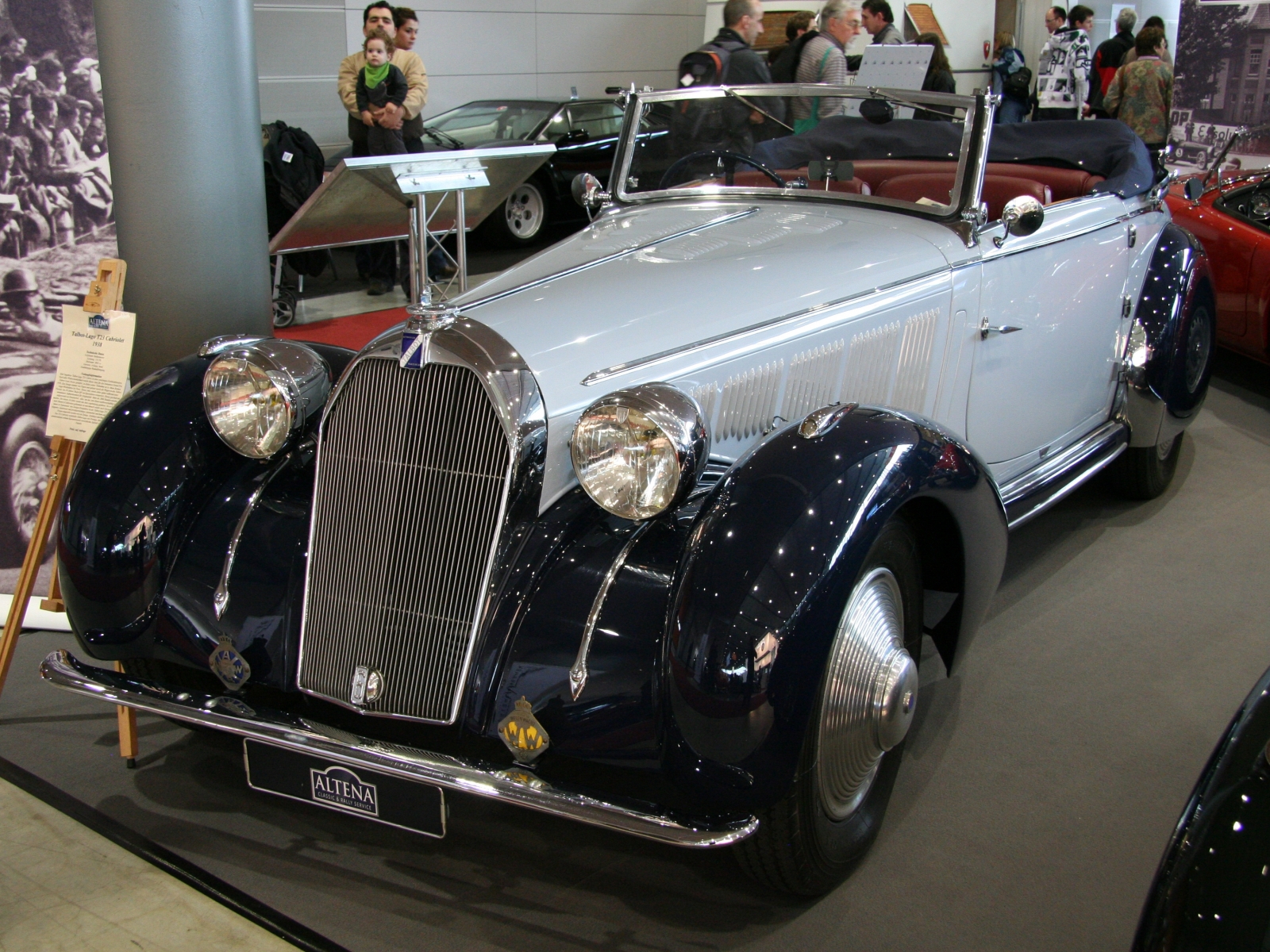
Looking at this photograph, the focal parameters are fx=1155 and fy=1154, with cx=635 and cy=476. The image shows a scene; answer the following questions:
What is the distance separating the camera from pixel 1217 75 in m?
8.06

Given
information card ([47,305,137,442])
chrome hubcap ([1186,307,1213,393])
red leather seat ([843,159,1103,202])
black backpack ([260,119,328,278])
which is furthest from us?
black backpack ([260,119,328,278])

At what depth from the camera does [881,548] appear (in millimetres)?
2219

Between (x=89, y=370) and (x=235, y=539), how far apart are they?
79 centimetres

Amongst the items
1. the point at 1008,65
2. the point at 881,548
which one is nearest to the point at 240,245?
the point at 881,548

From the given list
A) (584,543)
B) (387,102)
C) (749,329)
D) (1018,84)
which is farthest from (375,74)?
(1018,84)

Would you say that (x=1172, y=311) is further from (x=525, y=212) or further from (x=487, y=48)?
(x=487, y=48)

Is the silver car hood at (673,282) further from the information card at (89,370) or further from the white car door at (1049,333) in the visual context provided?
the information card at (89,370)

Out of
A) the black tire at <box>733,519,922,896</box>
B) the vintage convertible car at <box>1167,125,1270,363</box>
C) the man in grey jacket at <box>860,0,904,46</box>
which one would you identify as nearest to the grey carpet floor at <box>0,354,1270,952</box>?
the black tire at <box>733,519,922,896</box>

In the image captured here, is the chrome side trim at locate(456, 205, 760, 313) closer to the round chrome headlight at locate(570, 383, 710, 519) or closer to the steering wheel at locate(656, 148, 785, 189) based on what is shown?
the steering wheel at locate(656, 148, 785, 189)

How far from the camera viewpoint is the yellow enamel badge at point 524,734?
202 cm

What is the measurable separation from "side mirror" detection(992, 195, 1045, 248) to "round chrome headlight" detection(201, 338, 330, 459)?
187 centimetres

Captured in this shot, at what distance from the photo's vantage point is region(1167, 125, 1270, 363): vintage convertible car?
5559mm

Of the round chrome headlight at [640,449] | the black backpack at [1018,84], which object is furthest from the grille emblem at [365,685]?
the black backpack at [1018,84]

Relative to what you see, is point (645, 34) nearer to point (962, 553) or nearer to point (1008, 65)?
point (1008, 65)
